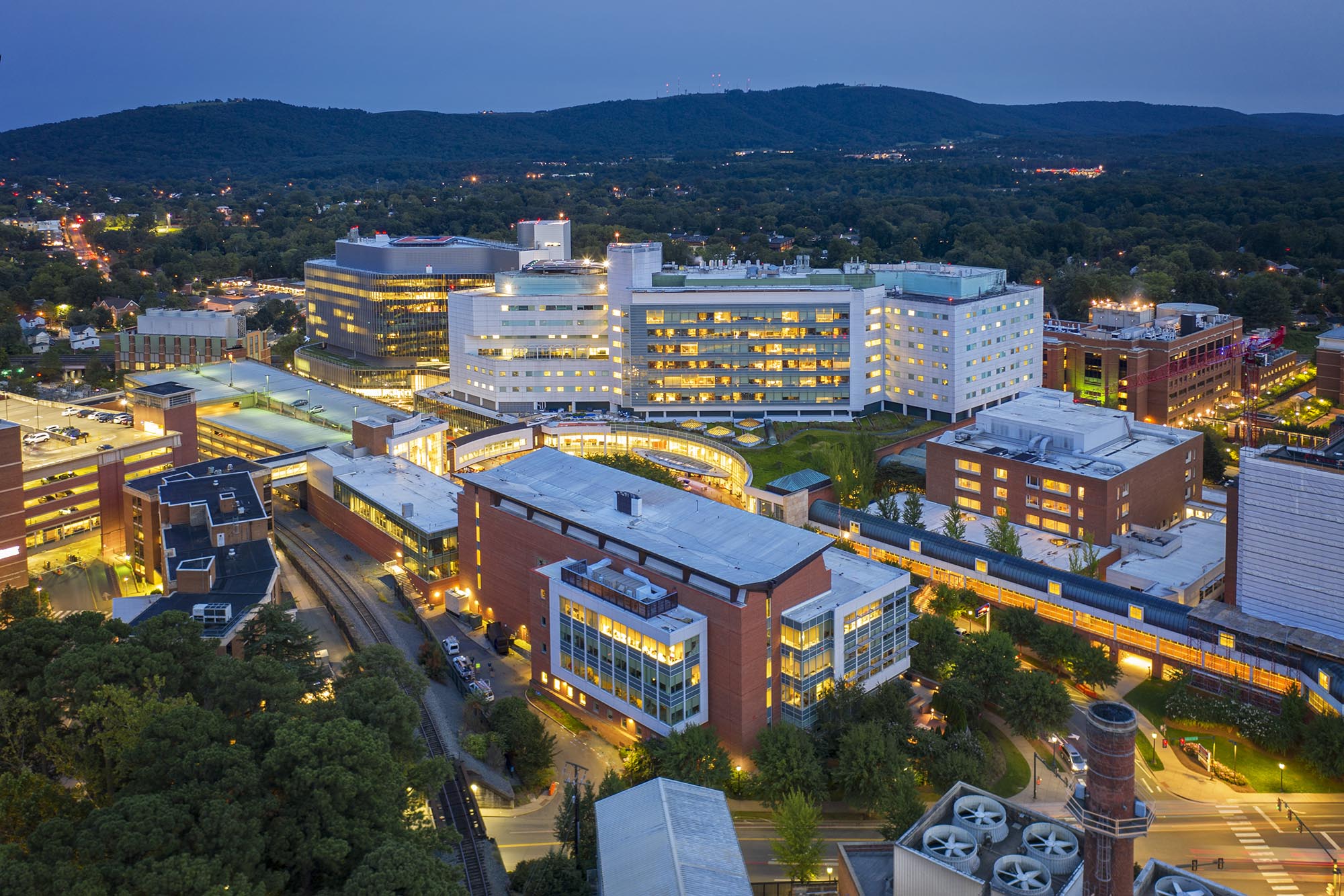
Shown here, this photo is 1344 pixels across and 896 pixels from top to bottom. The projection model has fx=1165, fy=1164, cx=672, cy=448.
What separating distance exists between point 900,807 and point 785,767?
4439mm

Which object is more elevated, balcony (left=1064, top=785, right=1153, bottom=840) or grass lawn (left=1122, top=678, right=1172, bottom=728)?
balcony (left=1064, top=785, right=1153, bottom=840)

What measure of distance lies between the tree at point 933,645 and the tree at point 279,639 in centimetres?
2468

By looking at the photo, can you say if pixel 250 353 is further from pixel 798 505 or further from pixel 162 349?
pixel 798 505

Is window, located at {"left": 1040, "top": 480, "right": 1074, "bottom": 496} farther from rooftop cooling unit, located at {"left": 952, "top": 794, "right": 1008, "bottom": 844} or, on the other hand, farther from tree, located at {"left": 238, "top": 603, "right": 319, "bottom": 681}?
tree, located at {"left": 238, "top": 603, "right": 319, "bottom": 681}

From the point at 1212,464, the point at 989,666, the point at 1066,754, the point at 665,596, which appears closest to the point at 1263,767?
the point at 1066,754

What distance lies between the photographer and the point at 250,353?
109812 mm

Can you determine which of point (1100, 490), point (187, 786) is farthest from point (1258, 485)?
point (187, 786)

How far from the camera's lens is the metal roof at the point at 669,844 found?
1208 inches

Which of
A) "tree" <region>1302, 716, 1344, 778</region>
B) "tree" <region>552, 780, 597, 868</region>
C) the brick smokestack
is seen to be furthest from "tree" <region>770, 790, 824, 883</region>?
"tree" <region>1302, 716, 1344, 778</region>

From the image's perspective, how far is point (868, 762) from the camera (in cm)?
3981

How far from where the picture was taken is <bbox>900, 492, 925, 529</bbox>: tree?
62.9 meters

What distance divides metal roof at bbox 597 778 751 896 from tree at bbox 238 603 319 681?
56.5 feet

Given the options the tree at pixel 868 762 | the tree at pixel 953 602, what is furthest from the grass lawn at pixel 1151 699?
the tree at pixel 868 762

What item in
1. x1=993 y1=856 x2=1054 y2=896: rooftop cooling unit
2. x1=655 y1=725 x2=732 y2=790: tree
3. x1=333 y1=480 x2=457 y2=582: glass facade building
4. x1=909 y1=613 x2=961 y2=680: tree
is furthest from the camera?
x1=333 y1=480 x2=457 y2=582: glass facade building
